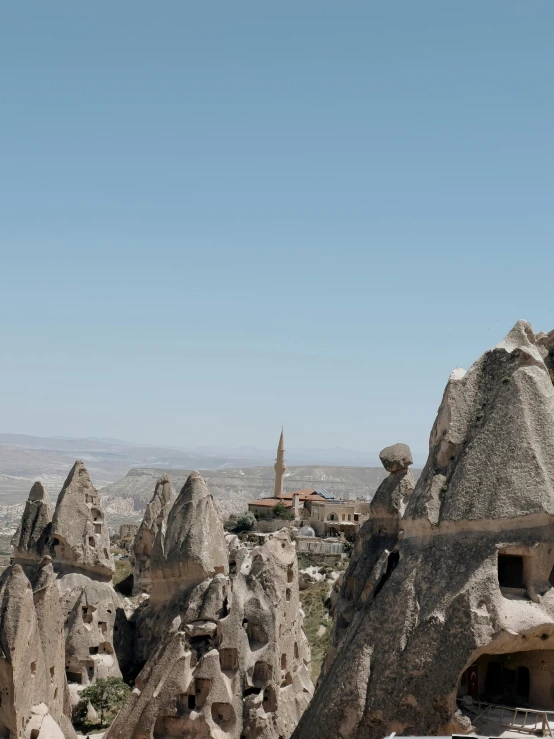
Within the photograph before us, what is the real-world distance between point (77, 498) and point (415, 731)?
21815 millimetres

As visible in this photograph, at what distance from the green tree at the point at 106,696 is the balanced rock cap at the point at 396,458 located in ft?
37.9

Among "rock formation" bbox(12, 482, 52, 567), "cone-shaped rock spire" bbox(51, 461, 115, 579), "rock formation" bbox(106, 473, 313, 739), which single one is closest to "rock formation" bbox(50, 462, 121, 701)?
"cone-shaped rock spire" bbox(51, 461, 115, 579)

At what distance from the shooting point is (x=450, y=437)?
18.7 meters

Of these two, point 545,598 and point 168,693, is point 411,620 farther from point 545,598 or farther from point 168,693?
point 168,693

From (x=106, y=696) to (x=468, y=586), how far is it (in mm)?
18221

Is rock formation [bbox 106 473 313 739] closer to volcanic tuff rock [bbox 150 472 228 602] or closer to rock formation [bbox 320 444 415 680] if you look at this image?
volcanic tuff rock [bbox 150 472 228 602]

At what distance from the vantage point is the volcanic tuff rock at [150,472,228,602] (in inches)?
1127

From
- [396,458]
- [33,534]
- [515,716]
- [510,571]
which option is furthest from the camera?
[33,534]

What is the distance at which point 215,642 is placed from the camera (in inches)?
1019

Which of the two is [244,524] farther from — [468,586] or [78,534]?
[468,586]

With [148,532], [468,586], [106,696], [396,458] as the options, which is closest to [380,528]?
[396,458]

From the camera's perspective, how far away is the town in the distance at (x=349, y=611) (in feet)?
55.0

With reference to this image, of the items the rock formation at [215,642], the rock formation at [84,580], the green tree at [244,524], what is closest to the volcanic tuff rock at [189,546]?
the rock formation at [215,642]

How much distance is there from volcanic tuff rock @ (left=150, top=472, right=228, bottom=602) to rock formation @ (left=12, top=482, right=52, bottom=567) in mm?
7660
